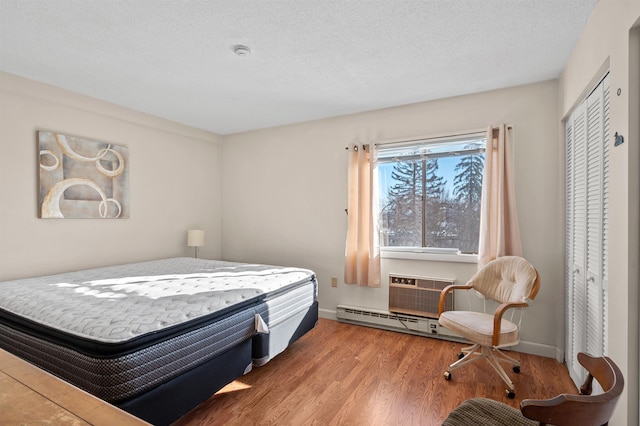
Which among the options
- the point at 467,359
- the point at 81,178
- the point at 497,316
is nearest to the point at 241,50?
the point at 81,178

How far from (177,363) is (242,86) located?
2.47m

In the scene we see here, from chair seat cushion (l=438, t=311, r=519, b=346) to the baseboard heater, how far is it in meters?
0.67

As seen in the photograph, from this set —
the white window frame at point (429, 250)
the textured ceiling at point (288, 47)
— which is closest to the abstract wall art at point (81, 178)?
the textured ceiling at point (288, 47)

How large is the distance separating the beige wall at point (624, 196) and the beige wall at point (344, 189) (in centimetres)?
139

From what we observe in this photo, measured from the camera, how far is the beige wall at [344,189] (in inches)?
117

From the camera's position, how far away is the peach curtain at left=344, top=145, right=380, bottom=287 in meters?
3.69

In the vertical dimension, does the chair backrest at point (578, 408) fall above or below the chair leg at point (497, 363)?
above

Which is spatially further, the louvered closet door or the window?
the window

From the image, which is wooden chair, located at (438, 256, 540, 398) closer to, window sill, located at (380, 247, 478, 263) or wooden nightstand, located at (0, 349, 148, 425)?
window sill, located at (380, 247, 478, 263)

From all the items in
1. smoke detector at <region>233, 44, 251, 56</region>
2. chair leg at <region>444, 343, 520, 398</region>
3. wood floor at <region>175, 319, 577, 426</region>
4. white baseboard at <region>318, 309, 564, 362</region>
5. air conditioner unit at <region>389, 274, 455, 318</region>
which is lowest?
wood floor at <region>175, 319, 577, 426</region>

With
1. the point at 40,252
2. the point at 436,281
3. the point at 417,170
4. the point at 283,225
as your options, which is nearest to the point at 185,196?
the point at 283,225

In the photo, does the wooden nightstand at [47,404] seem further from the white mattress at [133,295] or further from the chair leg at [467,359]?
the chair leg at [467,359]

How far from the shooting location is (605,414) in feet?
3.22

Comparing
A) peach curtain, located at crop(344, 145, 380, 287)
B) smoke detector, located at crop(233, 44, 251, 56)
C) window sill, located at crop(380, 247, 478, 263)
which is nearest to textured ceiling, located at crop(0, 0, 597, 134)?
smoke detector, located at crop(233, 44, 251, 56)
